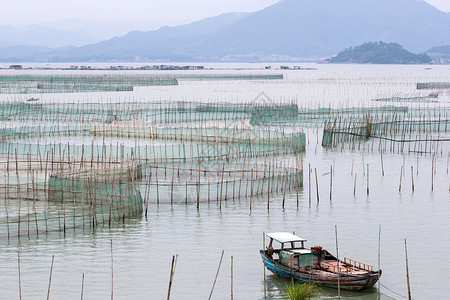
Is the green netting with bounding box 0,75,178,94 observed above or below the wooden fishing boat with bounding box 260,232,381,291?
above

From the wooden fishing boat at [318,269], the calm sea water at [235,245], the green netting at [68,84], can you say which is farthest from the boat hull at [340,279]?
the green netting at [68,84]

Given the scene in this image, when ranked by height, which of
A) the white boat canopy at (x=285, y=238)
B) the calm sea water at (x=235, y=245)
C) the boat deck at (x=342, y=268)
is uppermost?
the white boat canopy at (x=285, y=238)

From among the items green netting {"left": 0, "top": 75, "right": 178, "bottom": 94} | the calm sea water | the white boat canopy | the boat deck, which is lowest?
the calm sea water

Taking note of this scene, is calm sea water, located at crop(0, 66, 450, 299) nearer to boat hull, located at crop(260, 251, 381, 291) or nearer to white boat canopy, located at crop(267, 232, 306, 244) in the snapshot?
boat hull, located at crop(260, 251, 381, 291)

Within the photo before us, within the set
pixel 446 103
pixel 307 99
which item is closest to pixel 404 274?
pixel 446 103

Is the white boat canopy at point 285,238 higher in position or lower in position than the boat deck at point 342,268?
higher

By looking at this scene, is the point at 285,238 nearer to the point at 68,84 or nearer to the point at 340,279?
the point at 340,279

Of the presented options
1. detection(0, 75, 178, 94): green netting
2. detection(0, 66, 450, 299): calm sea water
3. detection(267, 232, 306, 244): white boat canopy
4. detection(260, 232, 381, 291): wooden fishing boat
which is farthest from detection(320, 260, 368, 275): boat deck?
detection(0, 75, 178, 94): green netting

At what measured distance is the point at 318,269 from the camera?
44.0ft

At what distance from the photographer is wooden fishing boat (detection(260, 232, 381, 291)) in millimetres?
12773

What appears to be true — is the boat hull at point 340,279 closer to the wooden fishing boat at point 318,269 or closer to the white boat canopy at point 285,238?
the wooden fishing boat at point 318,269

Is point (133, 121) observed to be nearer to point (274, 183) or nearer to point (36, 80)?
point (274, 183)

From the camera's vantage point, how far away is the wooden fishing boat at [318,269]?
12.8 meters

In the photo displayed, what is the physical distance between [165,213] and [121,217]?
1566mm
